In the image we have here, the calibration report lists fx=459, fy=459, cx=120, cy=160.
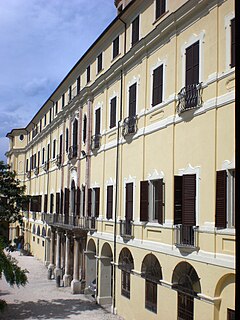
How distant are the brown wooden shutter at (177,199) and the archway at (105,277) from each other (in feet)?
31.0

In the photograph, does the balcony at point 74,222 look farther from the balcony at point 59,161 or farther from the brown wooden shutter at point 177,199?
the brown wooden shutter at point 177,199

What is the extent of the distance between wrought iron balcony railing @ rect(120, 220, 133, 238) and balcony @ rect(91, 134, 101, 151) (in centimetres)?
617

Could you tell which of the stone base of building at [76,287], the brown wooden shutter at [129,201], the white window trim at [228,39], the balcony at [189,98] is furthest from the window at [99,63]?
the white window trim at [228,39]

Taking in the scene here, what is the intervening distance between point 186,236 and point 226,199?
10.5 ft

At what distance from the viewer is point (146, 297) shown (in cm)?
1933

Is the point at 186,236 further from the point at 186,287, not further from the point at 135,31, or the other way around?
the point at 135,31

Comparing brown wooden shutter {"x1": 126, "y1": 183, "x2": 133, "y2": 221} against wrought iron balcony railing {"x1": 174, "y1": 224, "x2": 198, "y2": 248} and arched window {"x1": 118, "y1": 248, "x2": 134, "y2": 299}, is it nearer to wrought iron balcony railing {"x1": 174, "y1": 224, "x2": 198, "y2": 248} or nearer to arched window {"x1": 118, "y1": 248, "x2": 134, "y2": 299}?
arched window {"x1": 118, "y1": 248, "x2": 134, "y2": 299}

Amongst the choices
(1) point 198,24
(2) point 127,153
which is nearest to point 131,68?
(2) point 127,153

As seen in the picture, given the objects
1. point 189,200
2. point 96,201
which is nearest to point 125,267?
point 96,201

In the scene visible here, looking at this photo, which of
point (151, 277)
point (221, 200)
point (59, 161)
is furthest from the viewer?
point (59, 161)

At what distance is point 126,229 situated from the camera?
21547 mm

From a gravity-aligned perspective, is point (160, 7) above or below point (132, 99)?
above
